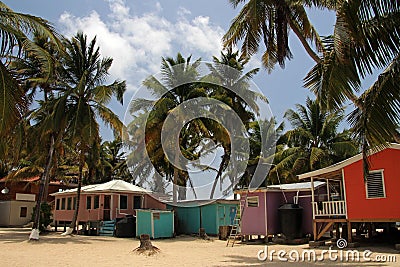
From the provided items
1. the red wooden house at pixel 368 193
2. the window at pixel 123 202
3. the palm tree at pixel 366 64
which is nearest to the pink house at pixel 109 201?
the window at pixel 123 202

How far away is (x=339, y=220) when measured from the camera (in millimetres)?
15133

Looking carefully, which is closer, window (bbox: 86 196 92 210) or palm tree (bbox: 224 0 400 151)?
palm tree (bbox: 224 0 400 151)

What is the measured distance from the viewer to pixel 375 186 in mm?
14352

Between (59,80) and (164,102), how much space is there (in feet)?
19.9

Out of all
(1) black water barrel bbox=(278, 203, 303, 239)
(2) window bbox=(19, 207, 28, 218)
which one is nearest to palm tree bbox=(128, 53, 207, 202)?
(1) black water barrel bbox=(278, 203, 303, 239)

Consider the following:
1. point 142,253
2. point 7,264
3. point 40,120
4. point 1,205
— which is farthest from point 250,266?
point 1,205

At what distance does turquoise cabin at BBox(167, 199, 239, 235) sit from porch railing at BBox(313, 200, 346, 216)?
7020mm

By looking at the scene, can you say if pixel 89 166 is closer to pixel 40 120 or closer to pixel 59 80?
pixel 40 120

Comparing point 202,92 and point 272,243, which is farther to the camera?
point 202,92

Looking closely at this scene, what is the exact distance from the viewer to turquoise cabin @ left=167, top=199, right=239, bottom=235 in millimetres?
22062

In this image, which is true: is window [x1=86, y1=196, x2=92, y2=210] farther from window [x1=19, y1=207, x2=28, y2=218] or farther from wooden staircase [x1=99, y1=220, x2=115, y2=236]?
window [x1=19, y1=207, x2=28, y2=218]

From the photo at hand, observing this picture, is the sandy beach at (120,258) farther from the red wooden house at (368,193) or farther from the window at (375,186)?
the window at (375,186)

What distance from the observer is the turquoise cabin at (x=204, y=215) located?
22062 mm

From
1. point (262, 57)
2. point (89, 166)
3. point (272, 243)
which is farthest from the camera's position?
point (89, 166)
